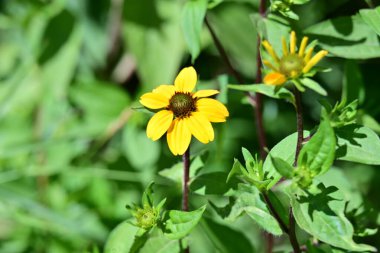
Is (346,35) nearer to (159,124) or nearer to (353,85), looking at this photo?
(353,85)

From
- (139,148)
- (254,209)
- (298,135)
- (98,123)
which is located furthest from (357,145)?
(98,123)

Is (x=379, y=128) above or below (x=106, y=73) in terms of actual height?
above

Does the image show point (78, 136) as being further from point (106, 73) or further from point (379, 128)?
point (379, 128)

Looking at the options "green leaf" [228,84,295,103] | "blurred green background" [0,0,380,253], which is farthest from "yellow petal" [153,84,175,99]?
"blurred green background" [0,0,380,253]

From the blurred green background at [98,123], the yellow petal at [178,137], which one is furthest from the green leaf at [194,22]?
the blurred green background at [98,123]

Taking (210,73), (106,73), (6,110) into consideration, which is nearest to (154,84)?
(210,73)

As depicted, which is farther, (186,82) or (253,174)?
(186,82)

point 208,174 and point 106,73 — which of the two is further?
point 106,73
